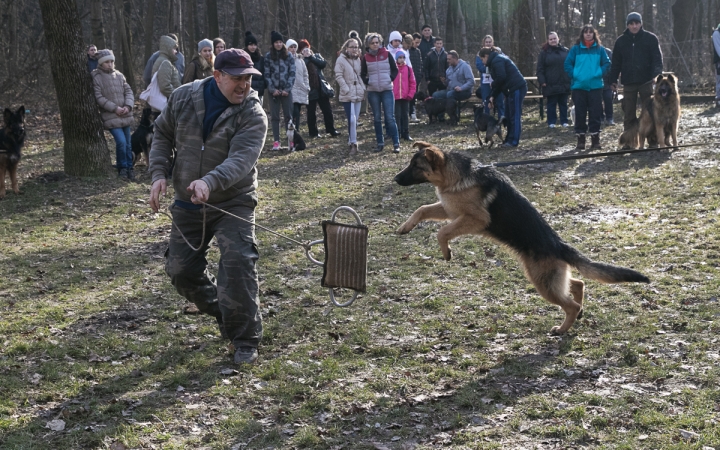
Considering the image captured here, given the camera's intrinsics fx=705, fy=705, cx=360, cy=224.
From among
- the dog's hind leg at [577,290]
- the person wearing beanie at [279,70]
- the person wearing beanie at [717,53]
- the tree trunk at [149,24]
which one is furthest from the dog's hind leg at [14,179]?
the person wearing beanie at [717,53]

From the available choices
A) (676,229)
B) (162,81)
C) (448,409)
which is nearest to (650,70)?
(676,229)

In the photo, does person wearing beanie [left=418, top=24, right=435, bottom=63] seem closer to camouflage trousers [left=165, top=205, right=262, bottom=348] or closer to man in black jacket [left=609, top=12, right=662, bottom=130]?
man in black jacket [left=609, top=12, right=662, bottom=130]

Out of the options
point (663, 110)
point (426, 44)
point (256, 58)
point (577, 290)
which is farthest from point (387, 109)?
point (577, 290)

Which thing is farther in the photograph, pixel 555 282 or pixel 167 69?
pixel 167 69

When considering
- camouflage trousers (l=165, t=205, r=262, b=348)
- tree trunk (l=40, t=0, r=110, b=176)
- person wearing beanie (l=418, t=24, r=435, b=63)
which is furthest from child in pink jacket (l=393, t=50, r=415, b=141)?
camouflage trousers (l=165, t=205, r=262, b=348)

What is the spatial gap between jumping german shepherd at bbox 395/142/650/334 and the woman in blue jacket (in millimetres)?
7590

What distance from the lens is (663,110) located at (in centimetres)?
1216

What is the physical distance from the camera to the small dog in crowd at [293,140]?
559 inches

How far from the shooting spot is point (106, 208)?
393 inches

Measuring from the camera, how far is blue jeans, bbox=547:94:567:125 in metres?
16.2

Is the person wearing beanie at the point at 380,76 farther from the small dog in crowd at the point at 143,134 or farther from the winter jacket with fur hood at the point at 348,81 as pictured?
the small dog in crowd at the point at 143,134

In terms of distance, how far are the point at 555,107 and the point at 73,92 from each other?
10.4 m

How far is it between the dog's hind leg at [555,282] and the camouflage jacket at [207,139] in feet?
7.16

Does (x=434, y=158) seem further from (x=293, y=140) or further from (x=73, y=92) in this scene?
(x=293, y=140)
